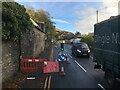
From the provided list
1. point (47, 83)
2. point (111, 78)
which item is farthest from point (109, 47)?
point (47, 83)

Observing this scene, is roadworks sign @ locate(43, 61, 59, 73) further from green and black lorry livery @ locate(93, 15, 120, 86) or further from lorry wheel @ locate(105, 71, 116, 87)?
lorry wheel @ locate(105, 71, 116, 87)

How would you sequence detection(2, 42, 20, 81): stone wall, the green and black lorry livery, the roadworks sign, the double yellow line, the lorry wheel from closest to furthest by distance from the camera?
the green and black lorry livery
the lorry wheel
the double yellow line
detection(2, 42, 20, 81): stone wall
the roadworks sign

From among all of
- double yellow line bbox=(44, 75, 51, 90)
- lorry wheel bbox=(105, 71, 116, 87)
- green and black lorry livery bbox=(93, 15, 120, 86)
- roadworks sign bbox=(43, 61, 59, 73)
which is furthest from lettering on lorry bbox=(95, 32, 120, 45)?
double yellow line bbox=(44, 75, 51, 90)

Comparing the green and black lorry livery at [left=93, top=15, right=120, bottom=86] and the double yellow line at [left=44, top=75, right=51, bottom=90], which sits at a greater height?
the green and black lorry livery at [left=93, top=15, right=120, bottom=86]

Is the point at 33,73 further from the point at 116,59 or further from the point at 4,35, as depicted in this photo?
the point at 116,59

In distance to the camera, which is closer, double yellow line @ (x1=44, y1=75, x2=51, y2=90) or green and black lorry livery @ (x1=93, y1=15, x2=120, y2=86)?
green and black lorry livery @ (x1=93, y1=15, x2=120, y2=86)

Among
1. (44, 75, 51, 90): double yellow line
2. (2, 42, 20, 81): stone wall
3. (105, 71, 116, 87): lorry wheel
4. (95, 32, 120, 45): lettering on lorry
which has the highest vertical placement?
(95, 32, 120, 45): lettering on lorry

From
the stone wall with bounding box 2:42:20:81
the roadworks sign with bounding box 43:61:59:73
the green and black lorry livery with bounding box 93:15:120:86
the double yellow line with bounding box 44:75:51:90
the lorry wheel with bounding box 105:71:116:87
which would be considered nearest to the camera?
the green and black lorry livery with bounding box 93:15:120:86

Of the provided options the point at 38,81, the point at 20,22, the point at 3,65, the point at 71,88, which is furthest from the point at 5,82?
the point at 20,22

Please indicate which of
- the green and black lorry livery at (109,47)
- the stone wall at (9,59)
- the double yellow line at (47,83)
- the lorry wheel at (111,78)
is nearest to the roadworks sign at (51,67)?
the double yellow line at (47,83)

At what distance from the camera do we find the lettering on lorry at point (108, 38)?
11713mm

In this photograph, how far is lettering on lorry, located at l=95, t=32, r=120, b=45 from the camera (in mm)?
11713

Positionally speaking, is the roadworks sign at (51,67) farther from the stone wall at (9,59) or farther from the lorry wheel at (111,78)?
the lorry wheel at (111,78)

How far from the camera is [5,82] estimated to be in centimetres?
1309
